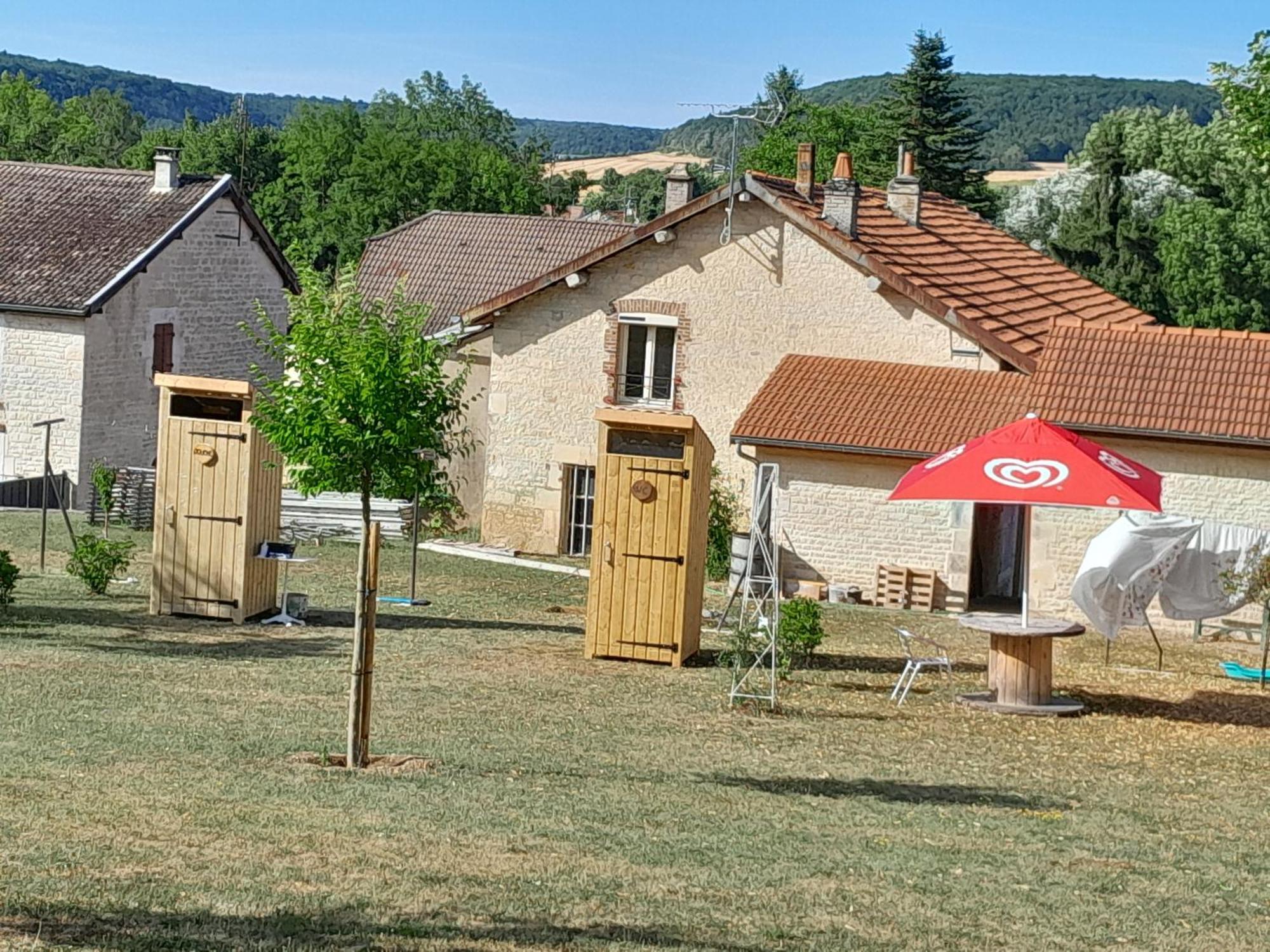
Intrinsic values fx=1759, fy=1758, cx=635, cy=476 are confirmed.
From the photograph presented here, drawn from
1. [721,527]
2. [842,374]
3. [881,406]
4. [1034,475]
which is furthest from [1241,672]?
[721,527]

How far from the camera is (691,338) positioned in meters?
26.9

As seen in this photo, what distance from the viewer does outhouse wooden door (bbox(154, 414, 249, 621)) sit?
1725 cm

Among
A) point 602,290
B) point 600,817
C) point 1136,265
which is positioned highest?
point 1136,265

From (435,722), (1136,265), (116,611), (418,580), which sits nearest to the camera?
(435,722)

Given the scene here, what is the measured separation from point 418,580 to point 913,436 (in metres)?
6.82

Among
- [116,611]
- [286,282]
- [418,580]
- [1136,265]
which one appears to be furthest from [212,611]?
[1136,265]

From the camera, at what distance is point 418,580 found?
22484 mm

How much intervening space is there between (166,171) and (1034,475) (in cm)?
2489

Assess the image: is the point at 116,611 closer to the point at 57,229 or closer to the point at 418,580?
the point at 418,580

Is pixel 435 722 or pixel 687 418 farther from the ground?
pixel 687 418

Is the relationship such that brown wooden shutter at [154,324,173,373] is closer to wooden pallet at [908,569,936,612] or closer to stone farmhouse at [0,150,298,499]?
stone farmhouse at [0,150,298,499]

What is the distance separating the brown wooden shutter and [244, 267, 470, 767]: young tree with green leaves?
23112 mm

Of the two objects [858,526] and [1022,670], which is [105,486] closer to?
[858,526]

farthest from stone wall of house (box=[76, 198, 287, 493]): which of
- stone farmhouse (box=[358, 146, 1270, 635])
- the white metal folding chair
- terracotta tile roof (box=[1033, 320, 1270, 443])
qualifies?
the white metal folding chair
